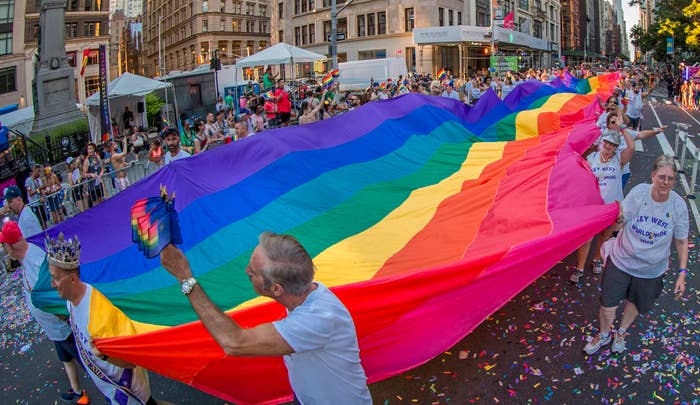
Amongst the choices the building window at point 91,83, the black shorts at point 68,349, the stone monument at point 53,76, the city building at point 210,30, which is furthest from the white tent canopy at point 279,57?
the building window at point 91,83

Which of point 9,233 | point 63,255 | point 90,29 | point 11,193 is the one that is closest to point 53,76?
point 11,193

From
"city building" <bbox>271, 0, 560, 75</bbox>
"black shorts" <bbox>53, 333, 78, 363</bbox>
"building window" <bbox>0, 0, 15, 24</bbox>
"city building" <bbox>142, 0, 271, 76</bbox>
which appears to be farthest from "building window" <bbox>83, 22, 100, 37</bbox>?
"black shorts" <bbox>53, 333, 78, 363</bbox>

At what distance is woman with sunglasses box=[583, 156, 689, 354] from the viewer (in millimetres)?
4301

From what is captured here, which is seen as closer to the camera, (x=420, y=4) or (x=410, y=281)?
(x=410, y=281)

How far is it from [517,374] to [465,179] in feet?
10.9

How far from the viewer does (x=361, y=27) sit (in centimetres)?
4828

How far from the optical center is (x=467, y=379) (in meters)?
4.57

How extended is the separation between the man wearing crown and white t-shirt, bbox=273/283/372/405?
1.50 m

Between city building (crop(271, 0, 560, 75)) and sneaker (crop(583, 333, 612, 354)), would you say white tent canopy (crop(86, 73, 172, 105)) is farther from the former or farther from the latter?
city building (crop(271, 0, 560, 75))

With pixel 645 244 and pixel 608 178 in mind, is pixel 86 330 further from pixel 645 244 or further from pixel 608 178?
pixel 608 178

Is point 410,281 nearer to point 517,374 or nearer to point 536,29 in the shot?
point 517,374

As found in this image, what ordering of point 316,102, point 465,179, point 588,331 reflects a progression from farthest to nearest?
point 316,102 < point 465,179 < point 588,331

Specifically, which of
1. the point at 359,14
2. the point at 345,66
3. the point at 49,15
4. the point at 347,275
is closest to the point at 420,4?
the point at 359,14

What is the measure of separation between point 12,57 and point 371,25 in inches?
1236
